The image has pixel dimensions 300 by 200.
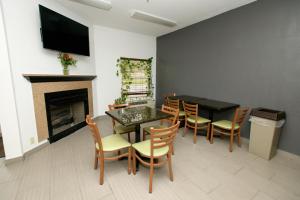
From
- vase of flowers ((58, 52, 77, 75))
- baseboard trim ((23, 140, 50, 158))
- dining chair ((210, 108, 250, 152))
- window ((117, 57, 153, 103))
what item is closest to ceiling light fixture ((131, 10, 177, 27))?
window ((117, 57, 153, 103))

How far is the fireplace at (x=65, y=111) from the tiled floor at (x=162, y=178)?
1.75ft

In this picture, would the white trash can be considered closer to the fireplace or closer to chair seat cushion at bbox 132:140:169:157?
chair seat cushion at bbox 132:140:169:157

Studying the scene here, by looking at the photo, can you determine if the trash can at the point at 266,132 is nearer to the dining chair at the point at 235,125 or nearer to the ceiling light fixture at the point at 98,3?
the dining chair at the point at 235,125

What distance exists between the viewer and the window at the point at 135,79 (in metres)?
4.79

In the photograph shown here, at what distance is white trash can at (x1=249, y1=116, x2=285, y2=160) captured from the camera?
2318 millimetres

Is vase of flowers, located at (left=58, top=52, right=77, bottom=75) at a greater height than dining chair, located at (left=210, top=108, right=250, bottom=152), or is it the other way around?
vase of flowers, located at (left=58, top=52, right=77, bottom=75)

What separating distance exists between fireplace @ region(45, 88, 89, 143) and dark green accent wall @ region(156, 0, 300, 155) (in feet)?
10.1

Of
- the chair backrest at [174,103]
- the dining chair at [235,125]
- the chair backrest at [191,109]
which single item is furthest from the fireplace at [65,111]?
the dining chair at [235,125]

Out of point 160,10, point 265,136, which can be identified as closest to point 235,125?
point 265,136

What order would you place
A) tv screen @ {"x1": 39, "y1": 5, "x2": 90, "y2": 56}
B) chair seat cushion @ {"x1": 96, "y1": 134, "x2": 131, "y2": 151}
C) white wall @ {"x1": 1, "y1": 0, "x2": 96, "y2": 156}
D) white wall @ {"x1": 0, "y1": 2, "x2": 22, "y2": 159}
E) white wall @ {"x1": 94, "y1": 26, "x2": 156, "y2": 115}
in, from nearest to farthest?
chair seat cushion @ {"x1": 96, "y1": 134, "x2": 131, "y2": 151} < white wall @ {"x1": 0, "y1": 2, "x2": 22, "y2": 159} < white wall @ {"x1": 1, "y1": 0, "x2": 96, "y2": 156} < tv screen @ {"x1": 39, "y1": 5, "x2": 90, "y2": 56} < white wall @ {"x1": 94, "y1": 26, "x2": 156, "y2": 115}

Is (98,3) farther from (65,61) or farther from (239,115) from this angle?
(239,115)

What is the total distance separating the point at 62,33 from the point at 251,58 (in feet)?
12.8

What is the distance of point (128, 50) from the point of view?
4.76 meters

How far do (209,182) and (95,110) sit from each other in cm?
350
